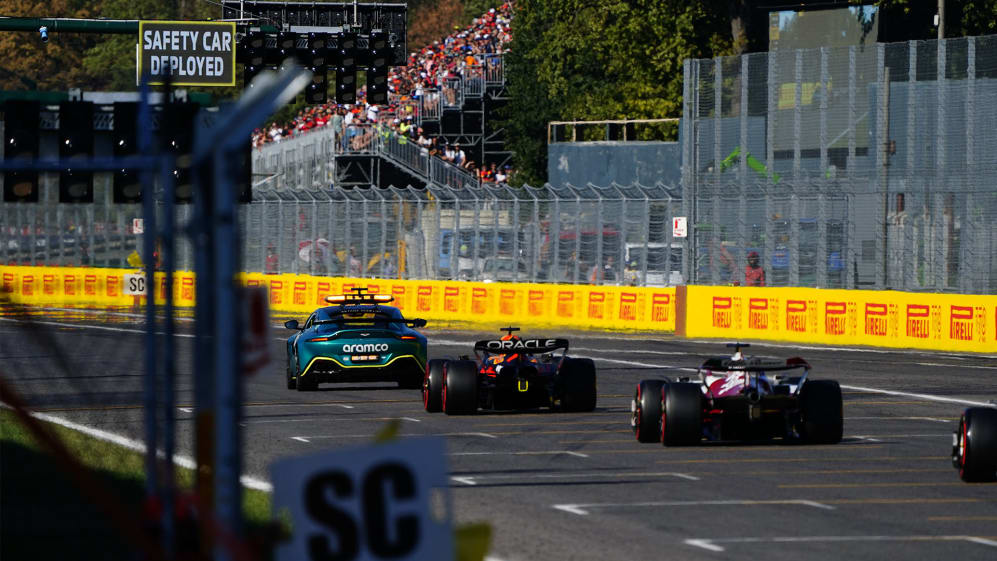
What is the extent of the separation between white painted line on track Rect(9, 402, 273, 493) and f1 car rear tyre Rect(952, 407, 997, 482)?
17.5 ft

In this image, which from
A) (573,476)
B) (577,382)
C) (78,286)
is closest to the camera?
(573,476)

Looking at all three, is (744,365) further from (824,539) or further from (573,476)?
(824,539)

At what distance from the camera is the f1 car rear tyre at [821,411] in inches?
679

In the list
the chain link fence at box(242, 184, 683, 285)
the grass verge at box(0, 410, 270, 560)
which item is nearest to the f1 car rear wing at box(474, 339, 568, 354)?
the grass verge at box(0, 410, 270, 560)

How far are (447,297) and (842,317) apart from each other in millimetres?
12489

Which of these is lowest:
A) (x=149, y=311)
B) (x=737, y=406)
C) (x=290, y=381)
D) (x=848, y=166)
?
(x=290, y=381)

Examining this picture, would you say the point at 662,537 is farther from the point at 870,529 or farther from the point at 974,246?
the point at 974,246

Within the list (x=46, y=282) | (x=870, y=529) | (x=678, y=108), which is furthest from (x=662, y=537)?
(x=678, y=108)

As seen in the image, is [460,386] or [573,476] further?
[460,386]

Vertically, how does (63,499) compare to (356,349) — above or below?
below

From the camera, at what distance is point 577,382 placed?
824 inches

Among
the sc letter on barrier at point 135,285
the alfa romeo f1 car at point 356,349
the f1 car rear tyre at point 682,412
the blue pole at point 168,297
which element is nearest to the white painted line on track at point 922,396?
the alfa romeo f1 car at point 356,349

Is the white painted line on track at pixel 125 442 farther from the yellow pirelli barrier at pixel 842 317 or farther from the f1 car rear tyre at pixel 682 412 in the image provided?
the yellow pirelli barrier at pixel 842 317

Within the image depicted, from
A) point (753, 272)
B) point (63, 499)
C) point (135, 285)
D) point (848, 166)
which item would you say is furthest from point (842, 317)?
point (63, 499)
